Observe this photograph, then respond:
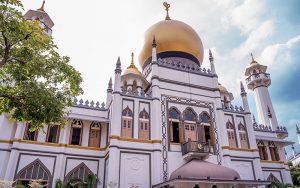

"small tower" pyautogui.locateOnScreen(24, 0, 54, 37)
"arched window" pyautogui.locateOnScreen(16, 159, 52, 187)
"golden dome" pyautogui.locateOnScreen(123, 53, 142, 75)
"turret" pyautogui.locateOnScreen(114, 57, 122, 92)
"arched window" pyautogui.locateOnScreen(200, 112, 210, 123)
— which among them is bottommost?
"arched window" pyautogui.locateOnScreen(16, 159, 52, 187)

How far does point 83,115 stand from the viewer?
16500 mm

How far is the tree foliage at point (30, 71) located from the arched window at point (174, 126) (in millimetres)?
9503

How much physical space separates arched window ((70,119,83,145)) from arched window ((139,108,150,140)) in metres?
3.99

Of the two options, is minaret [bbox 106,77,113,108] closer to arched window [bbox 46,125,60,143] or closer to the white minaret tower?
arched window [bbox 46,125,60,143]

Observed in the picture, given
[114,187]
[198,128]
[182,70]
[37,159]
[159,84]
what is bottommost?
[114,187]

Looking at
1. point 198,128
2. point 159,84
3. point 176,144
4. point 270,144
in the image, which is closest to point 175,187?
point 176,144

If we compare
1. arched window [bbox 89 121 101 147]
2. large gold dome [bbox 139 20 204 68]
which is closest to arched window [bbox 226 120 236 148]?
large gold dome [bbox 139 20 204 68]

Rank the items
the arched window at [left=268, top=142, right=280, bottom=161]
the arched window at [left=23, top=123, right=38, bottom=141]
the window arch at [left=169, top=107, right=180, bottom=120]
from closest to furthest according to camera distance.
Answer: the arched window at [left=23, top=123, right=38, bottom=141], the window arch at [left=169, top=107, right=180, bottom=120], the arched window at [left=268, top=142, right=280, bottom=161]

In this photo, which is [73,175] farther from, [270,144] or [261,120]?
[261,120]

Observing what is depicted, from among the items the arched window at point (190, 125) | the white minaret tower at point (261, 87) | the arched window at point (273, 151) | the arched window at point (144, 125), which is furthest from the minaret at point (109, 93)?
the white minaret tower at point (261, 87)

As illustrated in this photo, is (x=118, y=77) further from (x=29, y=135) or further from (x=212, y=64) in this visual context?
(x=212, y=64)

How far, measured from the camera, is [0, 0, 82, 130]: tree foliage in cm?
748

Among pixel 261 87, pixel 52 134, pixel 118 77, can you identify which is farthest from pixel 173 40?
pixel 261 87

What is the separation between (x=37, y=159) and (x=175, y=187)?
816 centimetres
